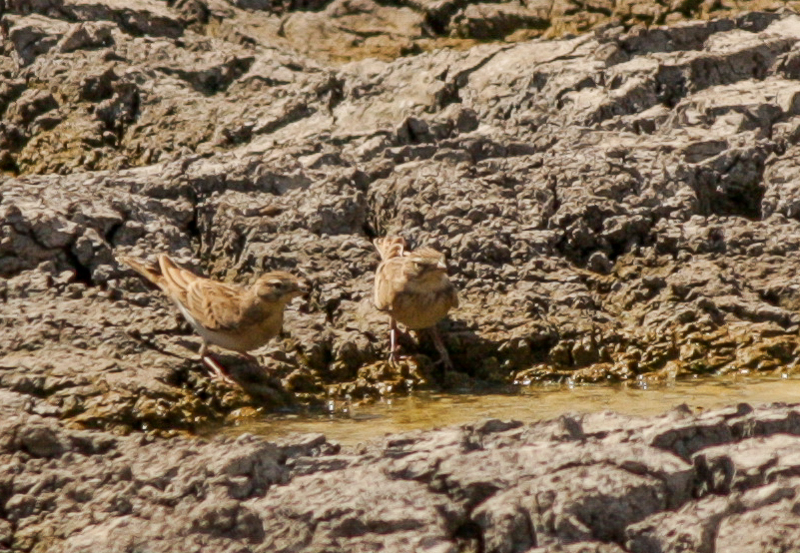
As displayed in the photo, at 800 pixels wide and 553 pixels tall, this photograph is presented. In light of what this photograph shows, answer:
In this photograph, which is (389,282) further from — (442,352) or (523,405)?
(523,405)

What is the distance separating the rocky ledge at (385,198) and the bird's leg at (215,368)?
8cm

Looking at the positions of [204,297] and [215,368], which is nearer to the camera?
[215,368]

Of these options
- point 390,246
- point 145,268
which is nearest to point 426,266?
point 390,246

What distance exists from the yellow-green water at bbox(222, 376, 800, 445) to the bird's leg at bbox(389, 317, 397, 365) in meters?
0.39

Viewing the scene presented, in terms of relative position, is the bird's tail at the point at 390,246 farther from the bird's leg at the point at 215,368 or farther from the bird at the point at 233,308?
the bird's leg at the point at 215,368

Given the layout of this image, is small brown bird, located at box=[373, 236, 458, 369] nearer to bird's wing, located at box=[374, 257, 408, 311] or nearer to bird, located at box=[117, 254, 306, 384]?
bird's wing, located at box=[374, 257, 408, 311]

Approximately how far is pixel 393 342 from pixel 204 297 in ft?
3.92

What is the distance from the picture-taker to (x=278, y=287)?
9.78 meters

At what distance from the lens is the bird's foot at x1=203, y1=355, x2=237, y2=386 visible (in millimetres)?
9531

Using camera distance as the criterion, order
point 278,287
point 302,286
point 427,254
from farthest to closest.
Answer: point 427,254, point 302,286, point 278,287

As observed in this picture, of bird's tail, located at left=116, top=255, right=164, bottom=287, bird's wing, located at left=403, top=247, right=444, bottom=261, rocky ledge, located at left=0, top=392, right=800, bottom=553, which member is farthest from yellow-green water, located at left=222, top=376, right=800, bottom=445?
rocky ledge, located at left=0, top=392, right=800, bottom=553

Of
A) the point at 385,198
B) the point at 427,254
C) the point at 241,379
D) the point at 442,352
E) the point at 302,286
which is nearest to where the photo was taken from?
the point at 241,379

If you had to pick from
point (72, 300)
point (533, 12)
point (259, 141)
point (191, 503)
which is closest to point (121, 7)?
point (259, 141)

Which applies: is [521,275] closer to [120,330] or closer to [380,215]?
[380,215]
